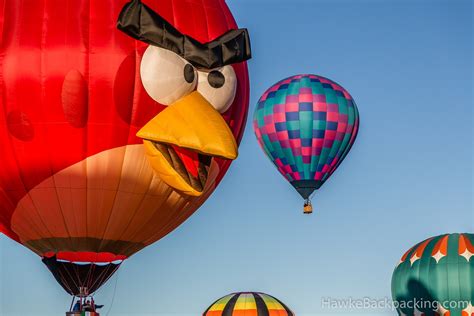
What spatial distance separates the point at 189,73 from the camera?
14.5 m

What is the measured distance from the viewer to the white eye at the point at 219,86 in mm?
14711

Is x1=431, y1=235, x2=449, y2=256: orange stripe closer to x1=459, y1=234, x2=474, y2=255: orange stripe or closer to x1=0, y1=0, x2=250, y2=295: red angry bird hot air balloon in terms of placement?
x1=459, y1=234, x2=474, y2=255: orange stripe

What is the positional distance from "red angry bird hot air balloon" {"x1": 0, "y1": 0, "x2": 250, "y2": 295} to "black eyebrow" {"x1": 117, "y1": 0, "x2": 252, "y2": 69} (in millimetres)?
13

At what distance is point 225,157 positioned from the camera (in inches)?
557

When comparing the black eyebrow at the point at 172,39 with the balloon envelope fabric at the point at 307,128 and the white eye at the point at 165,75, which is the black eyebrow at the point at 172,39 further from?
the balloon envelope fabric at the point at 307,128

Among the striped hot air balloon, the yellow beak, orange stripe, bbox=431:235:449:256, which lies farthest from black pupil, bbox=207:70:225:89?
the striped hot air balloon

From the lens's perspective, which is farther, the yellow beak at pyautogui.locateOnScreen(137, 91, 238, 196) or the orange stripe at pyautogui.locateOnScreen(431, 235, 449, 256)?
the orange stripe at pyautogui.locateOnScreen(431, 235, 449, 256)

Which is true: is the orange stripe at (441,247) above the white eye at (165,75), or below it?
below

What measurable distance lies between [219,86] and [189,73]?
1.75 feet

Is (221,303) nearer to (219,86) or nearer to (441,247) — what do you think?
(441,247)

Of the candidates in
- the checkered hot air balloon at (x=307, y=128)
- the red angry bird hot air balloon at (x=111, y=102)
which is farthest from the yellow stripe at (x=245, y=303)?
the red angry bird hot air balloon at (x=111, y=102)

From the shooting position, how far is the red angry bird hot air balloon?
14.4m

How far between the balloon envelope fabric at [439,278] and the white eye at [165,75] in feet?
43.5

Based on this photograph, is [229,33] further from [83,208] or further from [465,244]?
[465,244]
